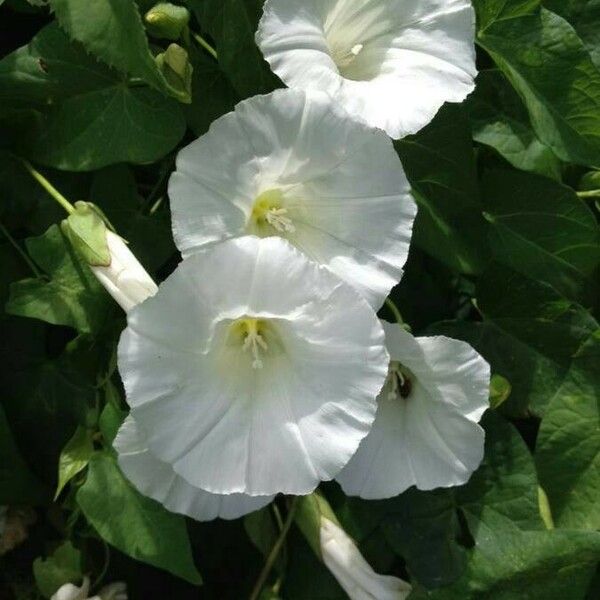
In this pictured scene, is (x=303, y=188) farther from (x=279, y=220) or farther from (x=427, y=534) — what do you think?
(x=427, y=534)

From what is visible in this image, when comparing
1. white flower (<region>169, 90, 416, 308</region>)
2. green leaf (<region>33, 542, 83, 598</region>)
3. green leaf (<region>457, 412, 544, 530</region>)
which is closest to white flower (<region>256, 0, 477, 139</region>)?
white flower (<region>169, 90, 416, 308</region>)

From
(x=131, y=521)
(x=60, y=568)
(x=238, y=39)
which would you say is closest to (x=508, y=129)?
(x=238, y=39)

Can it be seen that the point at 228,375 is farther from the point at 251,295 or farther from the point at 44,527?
the point at 44,527

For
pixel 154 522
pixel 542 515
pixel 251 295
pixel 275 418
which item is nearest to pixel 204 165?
pixel 251 295

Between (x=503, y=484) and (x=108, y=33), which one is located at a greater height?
(x=108, y=33)

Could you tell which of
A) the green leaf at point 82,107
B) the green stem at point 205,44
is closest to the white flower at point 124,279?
the green leaf at point 82,107
